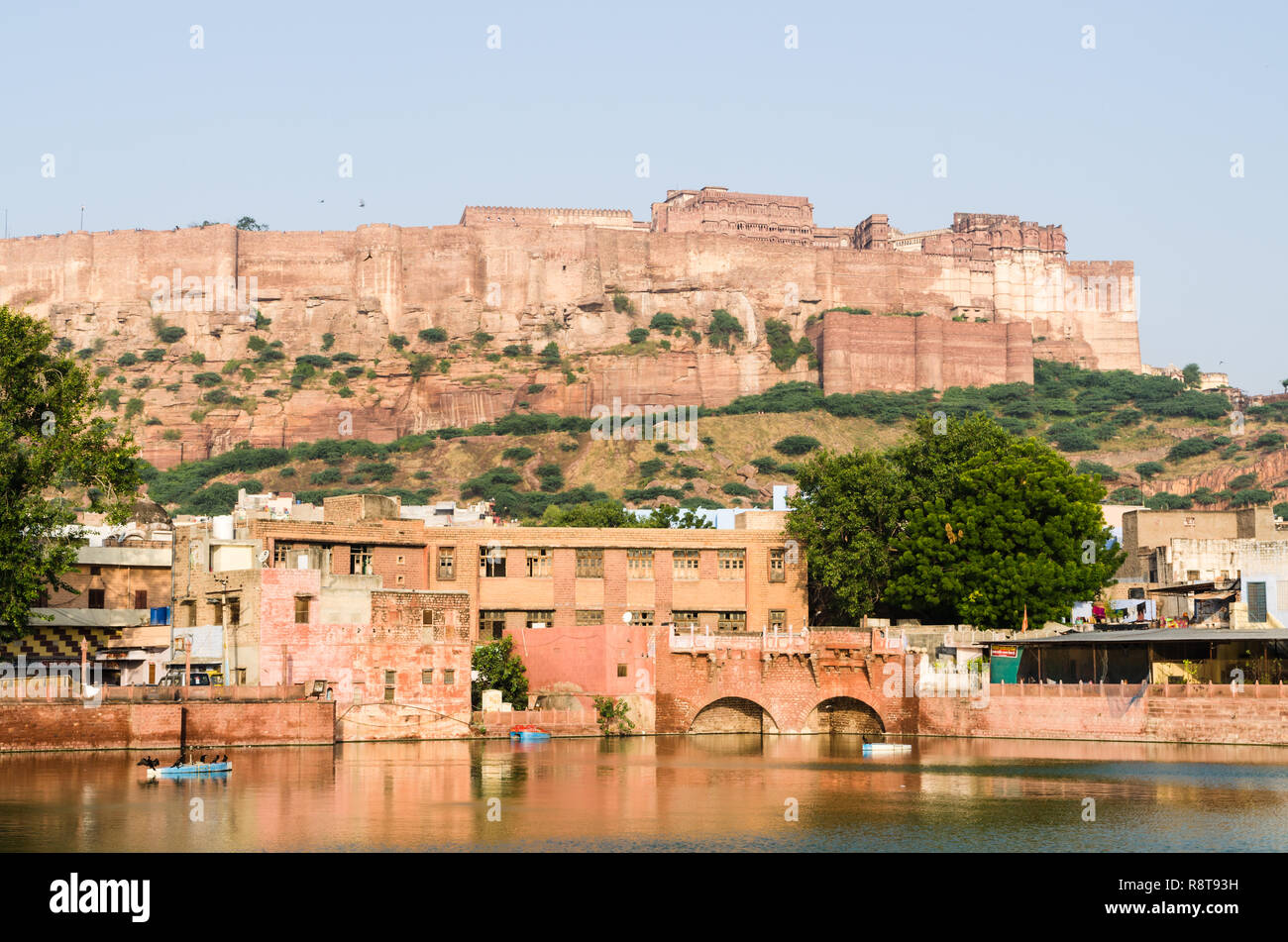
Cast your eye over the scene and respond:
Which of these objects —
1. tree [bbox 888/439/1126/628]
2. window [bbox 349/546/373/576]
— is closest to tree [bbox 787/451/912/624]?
tree [bbox 888/439/1126/628]

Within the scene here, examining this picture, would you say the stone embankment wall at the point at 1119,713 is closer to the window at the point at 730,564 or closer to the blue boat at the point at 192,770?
the window at the point at 730,564

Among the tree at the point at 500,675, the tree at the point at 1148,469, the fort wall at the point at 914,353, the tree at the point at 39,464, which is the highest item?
the fort wall at the point at 914,353

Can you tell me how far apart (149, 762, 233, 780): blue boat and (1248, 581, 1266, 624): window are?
107 feet

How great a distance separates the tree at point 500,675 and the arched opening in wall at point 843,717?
8674 millimetres

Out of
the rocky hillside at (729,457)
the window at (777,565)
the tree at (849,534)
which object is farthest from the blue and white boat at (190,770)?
the rocky hillside at (729,457)

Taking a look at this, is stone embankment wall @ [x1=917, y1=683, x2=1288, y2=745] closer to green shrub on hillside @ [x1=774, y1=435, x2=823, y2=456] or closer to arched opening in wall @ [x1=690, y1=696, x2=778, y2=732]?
arched opening in wall @ [x1=690, y1=696, x2=778, y2=732]

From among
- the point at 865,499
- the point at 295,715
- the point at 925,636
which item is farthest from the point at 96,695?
the point at 865,499

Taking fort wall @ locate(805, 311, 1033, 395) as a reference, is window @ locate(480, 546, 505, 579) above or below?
below

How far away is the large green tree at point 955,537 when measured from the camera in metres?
55.8

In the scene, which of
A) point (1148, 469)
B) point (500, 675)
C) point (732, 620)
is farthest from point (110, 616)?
point (1148, 469)

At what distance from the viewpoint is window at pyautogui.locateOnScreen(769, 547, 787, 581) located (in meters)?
59.7

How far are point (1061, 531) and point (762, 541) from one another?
394 inches
